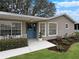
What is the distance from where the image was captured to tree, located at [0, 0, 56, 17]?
1346 inches

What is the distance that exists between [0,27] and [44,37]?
23.6ft

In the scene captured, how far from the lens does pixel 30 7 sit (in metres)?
36.1

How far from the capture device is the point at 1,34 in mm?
15234

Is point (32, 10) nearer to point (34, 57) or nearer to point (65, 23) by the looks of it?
point (65, 23)

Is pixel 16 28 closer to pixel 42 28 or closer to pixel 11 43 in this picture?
pixel 11 43

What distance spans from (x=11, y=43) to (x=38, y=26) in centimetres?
743

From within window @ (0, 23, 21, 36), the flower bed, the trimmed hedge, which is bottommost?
the flower bed

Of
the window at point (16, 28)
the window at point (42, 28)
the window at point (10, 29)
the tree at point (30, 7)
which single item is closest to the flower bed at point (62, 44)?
the window at point (42, 28)

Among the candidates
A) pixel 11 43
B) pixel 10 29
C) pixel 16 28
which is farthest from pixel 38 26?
pixel 11 43

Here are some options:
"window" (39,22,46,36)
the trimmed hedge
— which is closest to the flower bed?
"window" (39,22,46,36)

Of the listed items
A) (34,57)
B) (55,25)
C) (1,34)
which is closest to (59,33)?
(55,25)

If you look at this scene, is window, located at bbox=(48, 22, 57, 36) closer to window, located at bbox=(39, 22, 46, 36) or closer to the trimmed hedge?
window, located at bbox=(39, 22, 46, 36)

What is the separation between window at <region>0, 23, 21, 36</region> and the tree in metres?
18.0

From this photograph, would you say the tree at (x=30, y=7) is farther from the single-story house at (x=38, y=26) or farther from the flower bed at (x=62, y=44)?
the flower bed at (x=62, y=44)
